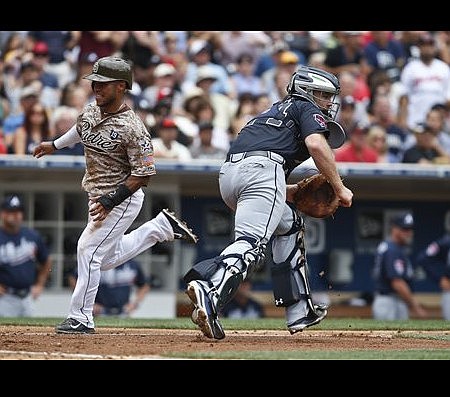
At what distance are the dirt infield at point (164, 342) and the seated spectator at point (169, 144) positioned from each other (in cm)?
541

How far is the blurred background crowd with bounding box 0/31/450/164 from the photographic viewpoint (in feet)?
47.3

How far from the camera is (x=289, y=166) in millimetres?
7586

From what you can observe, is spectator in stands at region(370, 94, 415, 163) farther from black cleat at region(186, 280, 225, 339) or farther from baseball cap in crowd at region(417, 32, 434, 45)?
Answer: black cleat at region(186, 280, 225, 339)

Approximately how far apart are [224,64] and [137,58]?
125cm

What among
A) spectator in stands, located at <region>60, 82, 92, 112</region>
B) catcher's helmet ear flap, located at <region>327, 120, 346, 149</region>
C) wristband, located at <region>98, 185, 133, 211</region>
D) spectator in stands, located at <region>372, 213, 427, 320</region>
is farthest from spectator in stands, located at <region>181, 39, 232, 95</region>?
catcher's helmet ear flap, located at <region>327, 120, 346, 149</region>

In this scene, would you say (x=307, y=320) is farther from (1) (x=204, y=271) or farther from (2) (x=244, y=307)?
(2) (x=244, y=307)

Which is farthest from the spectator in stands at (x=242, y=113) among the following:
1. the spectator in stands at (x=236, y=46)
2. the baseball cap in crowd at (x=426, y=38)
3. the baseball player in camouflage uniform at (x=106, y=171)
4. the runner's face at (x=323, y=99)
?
the runner's face at (x=323, y=99)

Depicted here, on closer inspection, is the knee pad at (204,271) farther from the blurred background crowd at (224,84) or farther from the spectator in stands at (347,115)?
the spectator in stands at (347,115)

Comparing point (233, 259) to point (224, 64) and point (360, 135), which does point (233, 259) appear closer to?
point (360, 135)

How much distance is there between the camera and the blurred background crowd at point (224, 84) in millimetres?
14414

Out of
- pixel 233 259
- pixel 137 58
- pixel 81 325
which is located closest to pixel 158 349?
pixel 233 259

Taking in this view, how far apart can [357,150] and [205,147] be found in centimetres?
197
